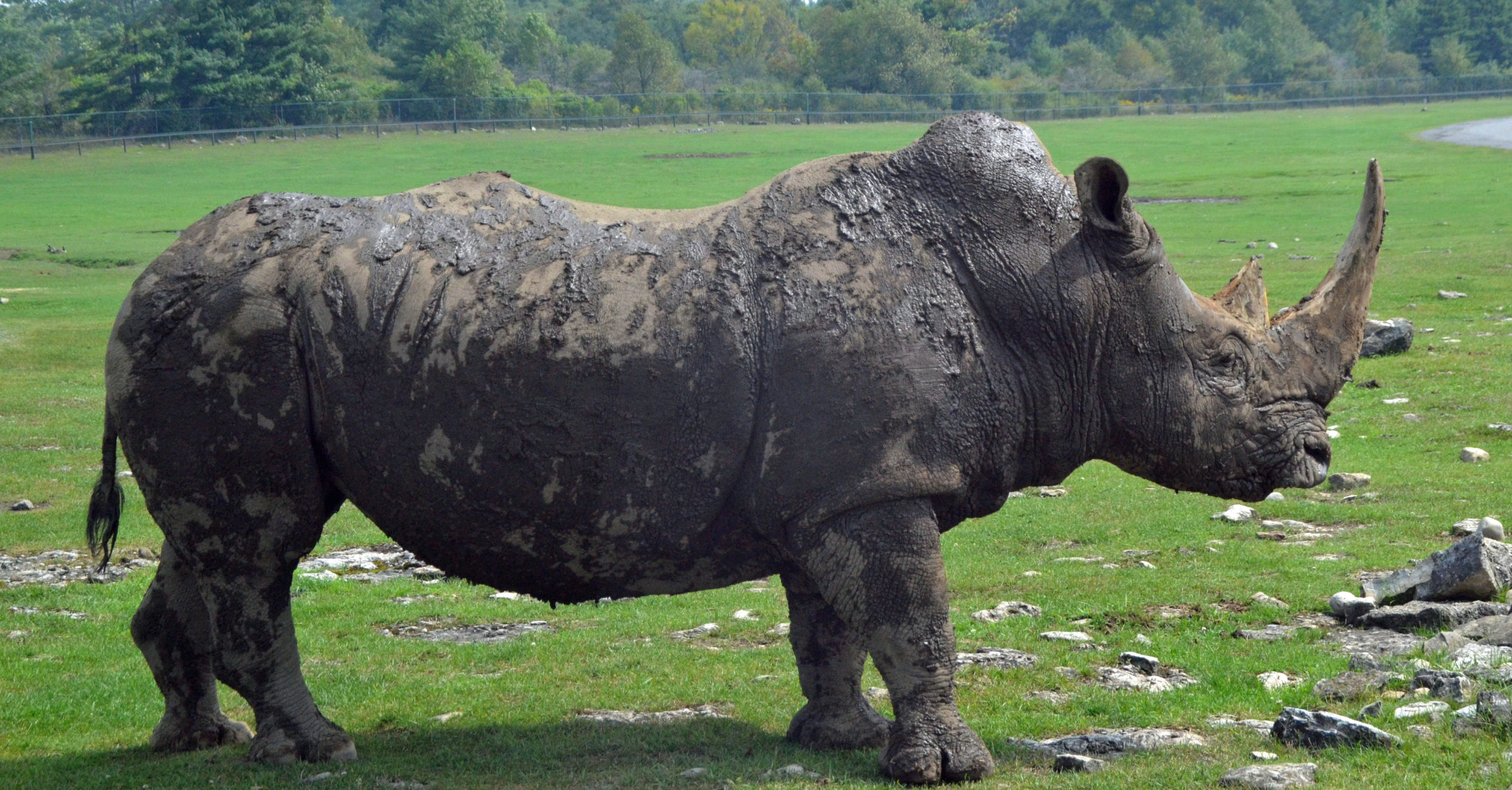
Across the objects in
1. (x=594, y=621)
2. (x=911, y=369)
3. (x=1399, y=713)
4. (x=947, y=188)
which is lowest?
(x=594, y=621)

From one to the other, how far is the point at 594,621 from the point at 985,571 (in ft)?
8.23

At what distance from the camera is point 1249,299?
6.66m

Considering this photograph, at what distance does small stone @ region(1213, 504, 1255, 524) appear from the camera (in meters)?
11.0

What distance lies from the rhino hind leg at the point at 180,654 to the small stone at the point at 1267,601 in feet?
17.8

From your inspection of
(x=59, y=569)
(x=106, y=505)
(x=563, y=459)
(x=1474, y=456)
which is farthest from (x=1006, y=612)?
(x=59, y=569)

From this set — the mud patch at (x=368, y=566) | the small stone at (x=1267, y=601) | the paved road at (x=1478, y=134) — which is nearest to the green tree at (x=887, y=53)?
the paved road at (x=1478, y=134)

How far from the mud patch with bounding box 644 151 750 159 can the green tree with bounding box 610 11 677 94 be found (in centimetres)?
2822

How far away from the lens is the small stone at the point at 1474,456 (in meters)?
12.2

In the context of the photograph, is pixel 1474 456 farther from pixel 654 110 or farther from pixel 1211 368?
pixel 654 110

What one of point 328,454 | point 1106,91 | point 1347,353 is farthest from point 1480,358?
point 1106,91

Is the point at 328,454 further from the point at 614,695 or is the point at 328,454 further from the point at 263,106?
the point at 263,106

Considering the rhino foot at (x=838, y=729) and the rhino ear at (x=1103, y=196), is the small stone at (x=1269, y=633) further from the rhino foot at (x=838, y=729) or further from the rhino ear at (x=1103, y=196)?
the rhino ear at (x=1103, y=196)

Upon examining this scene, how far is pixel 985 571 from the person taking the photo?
993 centimetres

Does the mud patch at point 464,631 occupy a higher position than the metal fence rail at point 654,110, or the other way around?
the metal fence rail at point 654,110
